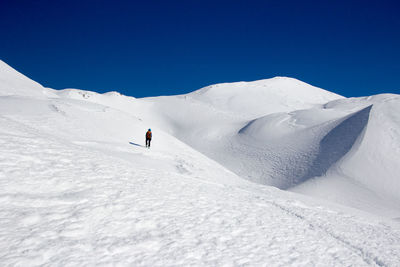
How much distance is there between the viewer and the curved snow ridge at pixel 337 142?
21987 millimetres

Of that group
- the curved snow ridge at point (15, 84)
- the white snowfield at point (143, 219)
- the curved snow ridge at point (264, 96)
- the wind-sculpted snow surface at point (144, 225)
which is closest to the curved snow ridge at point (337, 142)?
the white snowfield at point (143, 219)

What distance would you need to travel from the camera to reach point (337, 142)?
24406 mm

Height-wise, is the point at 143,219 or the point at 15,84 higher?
the point at 15,84

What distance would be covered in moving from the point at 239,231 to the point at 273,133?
28.8m

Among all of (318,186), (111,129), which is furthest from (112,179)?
(318,186)

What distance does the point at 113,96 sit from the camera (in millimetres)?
54750

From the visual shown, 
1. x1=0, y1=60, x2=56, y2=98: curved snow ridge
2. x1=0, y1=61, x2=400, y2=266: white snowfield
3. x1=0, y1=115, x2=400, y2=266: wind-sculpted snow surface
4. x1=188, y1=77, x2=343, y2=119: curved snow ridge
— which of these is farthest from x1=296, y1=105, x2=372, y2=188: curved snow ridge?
x1=0, y1=60, x2=56, y2=98: curved snow ridge

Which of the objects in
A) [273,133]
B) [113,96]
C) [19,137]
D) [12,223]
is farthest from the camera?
[113,96]

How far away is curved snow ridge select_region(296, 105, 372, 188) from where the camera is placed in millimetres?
21987

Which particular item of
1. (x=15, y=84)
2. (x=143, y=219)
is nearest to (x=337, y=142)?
(x=143, y=219)

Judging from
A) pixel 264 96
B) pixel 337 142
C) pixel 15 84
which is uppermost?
pixel 264 96

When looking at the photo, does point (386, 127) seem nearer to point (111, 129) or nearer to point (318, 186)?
point (318, 186)

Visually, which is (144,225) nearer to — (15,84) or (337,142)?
(337,142)

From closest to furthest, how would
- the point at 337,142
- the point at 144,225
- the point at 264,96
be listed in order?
the point at 144,225
the point at 337,142
the point at 264,96
